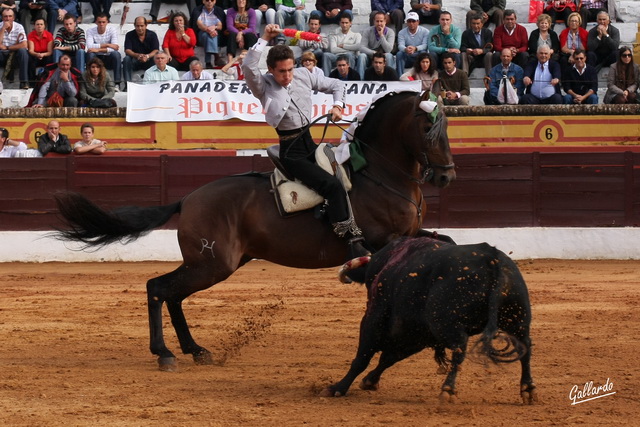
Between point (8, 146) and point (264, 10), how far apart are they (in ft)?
14.6

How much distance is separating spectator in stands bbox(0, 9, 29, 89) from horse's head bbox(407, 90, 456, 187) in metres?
10.1

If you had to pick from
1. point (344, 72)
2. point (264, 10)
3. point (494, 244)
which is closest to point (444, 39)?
point (344, 72)

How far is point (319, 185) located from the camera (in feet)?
20.9

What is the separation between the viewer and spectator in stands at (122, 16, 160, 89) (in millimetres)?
14844

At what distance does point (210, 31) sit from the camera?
49.4 feet

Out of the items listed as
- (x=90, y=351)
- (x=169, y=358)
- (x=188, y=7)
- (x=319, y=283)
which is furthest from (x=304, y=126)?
(x=188, y=7)

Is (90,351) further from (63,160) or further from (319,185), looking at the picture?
(63,160)

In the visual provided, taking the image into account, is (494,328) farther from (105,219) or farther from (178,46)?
(178,46)

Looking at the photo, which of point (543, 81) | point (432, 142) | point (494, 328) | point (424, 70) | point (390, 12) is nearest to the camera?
point (494, 328)

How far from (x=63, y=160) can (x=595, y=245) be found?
23.2ft

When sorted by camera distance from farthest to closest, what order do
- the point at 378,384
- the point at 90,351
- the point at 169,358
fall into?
1. the point at 90,351
2. the point at 169,358
3. the point at 378,384

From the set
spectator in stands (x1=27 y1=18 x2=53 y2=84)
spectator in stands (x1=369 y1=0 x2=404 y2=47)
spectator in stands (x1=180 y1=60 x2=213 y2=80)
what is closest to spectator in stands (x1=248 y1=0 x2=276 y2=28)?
spectator in stands (x1=369 y1=0 x2=404 y2=47)

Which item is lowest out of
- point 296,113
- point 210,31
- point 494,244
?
point 494,244

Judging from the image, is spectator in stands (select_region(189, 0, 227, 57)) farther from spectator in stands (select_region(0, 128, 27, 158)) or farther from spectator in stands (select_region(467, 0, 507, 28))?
spectator in stands (select_region(467, 0, 507, 28))
